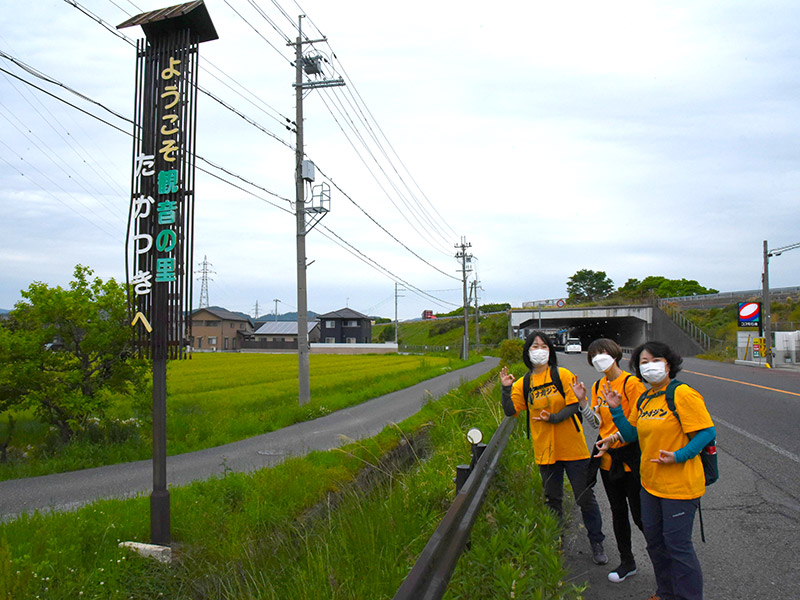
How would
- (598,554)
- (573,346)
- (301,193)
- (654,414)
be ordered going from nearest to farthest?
(654,414)
(598,554)
(301,193)
(573,346)

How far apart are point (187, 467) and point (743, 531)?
7.63 m

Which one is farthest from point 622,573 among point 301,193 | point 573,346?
point 573,346

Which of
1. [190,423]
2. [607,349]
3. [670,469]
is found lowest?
[190,423]

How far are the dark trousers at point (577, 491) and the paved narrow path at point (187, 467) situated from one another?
4.60m

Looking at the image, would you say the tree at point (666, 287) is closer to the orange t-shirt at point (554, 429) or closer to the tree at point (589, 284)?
the tree at point (589, 284)

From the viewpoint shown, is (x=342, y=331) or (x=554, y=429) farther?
(x=342, y=331)

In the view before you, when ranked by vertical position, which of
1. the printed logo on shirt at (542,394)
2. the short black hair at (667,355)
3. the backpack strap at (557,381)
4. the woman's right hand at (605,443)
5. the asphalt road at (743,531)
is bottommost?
the asphalt road at (743,531)

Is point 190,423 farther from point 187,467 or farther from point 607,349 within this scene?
point 607,349

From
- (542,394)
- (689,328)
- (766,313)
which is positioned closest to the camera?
(542,394)

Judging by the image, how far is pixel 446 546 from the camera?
300 cm

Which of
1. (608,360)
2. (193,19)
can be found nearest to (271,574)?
(608,360)

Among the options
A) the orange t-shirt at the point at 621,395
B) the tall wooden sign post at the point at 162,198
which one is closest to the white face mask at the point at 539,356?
the orange t-shirt at the point at 621,395

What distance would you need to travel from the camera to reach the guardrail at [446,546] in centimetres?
248

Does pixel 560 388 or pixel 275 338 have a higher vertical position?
pixel 560 388
